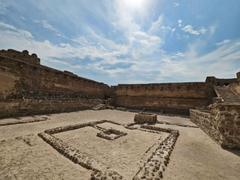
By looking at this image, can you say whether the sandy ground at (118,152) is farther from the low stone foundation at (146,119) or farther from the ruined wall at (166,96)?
the ruined wall at (166,96)

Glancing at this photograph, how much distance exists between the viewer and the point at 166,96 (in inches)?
570

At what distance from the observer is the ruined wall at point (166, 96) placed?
1288cm

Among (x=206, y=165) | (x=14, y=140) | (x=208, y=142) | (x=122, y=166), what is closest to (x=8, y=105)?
(x=14, y=140)

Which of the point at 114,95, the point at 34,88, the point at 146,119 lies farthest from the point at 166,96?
the point at 34,88

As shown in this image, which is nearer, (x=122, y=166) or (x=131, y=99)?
(x=122, y=166)

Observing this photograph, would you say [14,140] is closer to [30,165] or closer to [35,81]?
[30,165]

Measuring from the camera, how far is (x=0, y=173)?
7.66 ft

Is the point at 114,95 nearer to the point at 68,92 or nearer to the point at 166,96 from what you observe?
the point at 68,92

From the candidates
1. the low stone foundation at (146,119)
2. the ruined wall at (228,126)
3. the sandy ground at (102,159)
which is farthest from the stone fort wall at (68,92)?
the ruined wall at (228,126)

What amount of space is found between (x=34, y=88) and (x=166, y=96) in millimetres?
12953

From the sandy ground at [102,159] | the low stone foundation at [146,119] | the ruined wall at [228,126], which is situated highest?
the ruined wall at [228,126]

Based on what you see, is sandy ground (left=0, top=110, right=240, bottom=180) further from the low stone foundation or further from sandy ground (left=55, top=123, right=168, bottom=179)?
the low stone foundation

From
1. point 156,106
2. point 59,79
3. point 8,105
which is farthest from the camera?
point 156,106

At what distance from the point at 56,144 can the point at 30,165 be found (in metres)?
0.96
